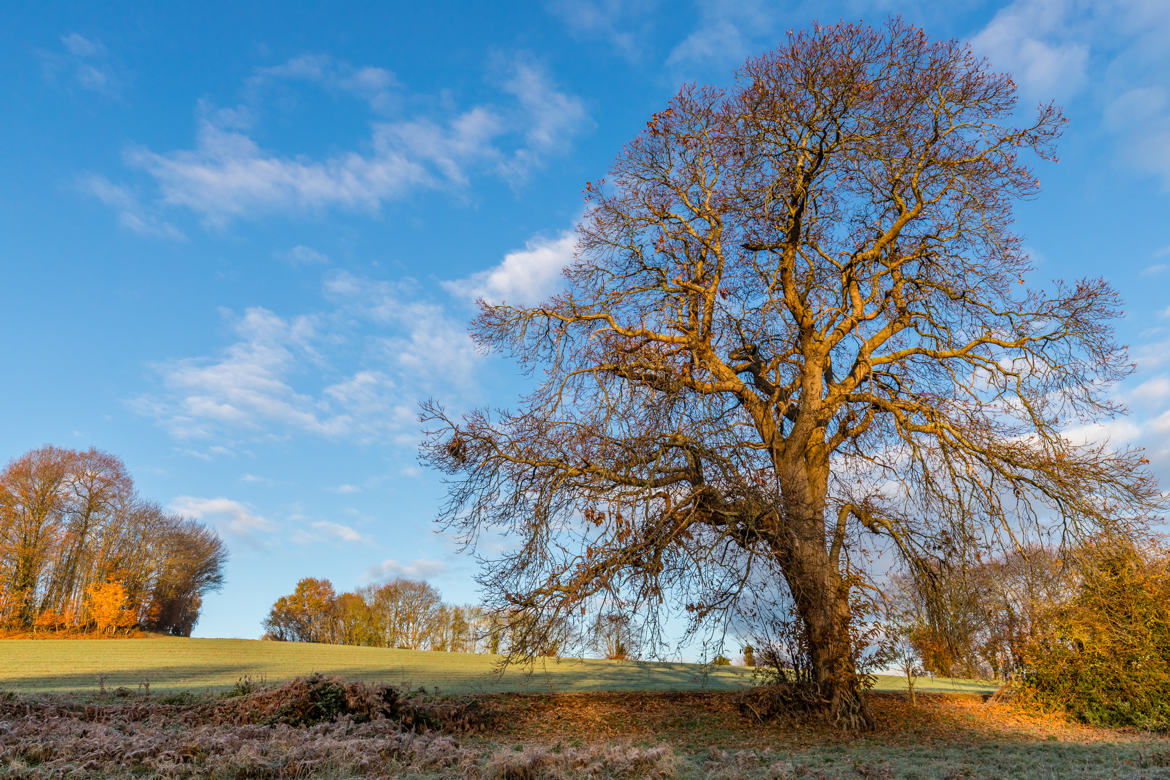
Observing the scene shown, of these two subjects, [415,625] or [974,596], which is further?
[415,625]

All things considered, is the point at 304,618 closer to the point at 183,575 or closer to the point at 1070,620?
the point at 183,575

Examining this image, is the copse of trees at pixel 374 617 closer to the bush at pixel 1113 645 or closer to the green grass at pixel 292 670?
the green grass at pixel 292 670

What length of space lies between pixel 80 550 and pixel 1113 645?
45.6 m

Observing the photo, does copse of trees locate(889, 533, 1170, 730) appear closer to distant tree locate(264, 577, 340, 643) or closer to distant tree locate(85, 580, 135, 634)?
distant tree locate(85, 580, 135, 634)

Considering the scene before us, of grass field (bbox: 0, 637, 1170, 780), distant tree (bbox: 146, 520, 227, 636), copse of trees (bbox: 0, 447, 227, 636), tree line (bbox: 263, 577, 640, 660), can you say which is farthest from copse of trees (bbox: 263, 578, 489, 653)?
grass field (bbox: 0, 637, 1170, 780)

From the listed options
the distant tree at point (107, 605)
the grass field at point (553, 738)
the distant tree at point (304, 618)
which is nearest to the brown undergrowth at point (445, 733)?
the grass field at point (553, 738)

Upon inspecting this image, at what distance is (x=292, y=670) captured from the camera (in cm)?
2161

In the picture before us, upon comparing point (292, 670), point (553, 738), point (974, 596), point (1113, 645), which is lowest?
point (553, 738)

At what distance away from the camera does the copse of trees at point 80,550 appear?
35938mm

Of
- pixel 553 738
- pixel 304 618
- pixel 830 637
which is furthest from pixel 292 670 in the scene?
pixel 304 618

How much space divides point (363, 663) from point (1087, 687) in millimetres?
21637

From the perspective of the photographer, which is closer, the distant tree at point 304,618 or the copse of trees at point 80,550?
the copse of trees at point 80,550

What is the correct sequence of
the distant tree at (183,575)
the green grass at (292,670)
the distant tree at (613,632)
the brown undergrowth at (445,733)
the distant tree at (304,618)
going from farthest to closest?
the distant tree at (304,618), the distant tree at (183,575), the green grass at (292,670), the distant tree at (613,632), the brown undergrowth at (445,733)

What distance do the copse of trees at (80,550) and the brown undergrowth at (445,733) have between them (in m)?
31.7
